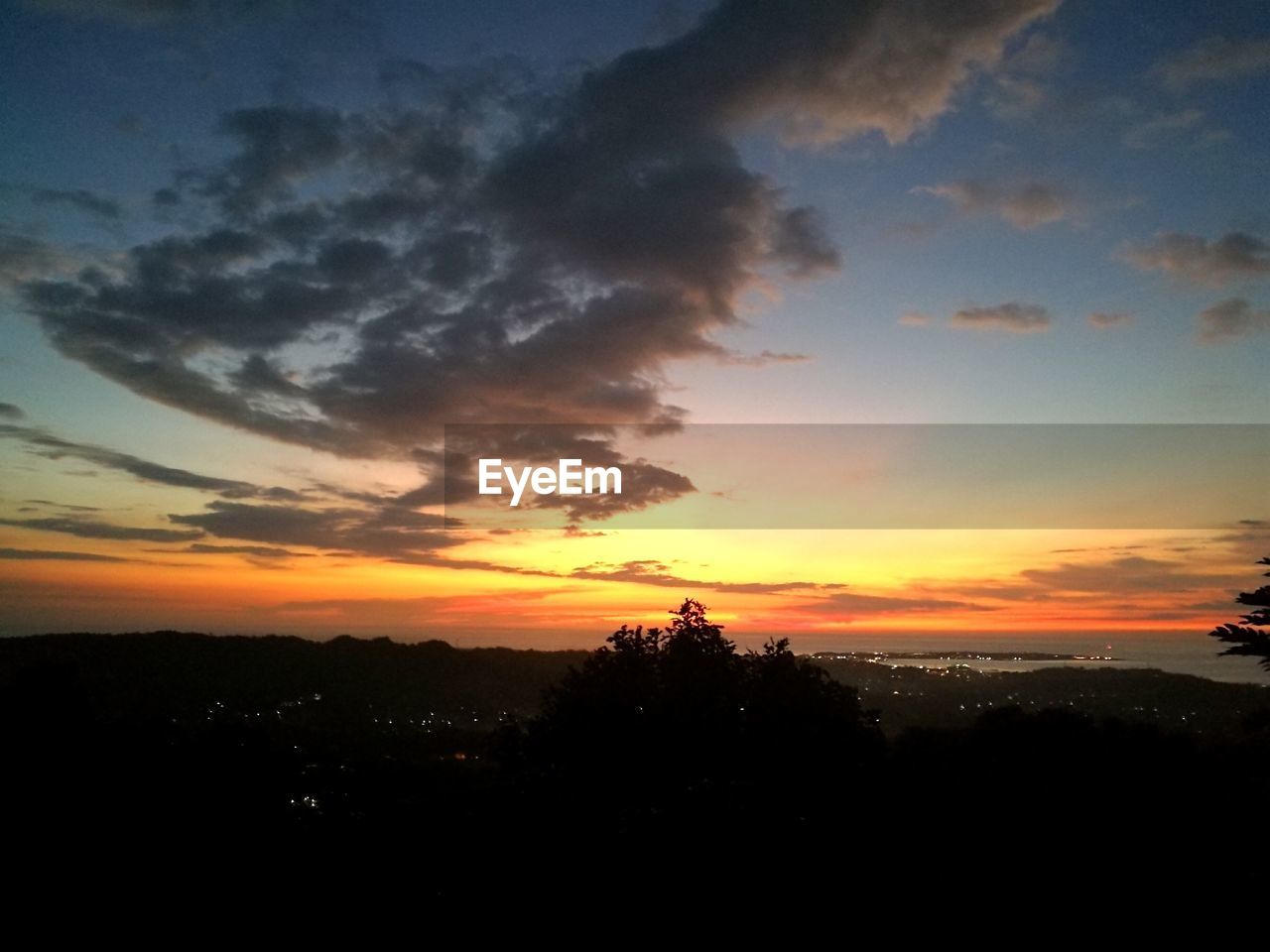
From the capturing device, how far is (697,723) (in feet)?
79.5

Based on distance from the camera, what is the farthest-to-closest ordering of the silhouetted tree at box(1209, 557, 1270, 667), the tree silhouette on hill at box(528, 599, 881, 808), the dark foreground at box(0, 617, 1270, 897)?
the tree silhouette on hill at box(528, 599, 881, 808), the dark foreground at box(0, 617, 1270, 897), the silhouetted tree at box(1209, 557, 1270, 667)

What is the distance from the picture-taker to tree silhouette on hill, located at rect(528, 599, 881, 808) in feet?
73.5

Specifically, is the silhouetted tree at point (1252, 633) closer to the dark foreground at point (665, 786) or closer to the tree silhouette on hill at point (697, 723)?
the dark foreground at point (665, 786)

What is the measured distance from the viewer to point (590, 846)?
17.1m

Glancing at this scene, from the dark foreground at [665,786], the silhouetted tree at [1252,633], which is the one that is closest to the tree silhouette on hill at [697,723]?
the dark foreground at [665,786]

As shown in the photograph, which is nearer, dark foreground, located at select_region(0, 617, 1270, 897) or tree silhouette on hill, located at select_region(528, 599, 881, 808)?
dark foreground, located at select_region(0, 617, 1270, 897)

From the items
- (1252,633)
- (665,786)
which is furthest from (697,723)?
(1252,633)

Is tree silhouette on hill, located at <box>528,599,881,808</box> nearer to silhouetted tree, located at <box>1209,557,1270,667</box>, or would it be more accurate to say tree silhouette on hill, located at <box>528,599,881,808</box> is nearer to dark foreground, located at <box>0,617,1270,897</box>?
dark foreground, located at <box>0,617,1270,897</box>

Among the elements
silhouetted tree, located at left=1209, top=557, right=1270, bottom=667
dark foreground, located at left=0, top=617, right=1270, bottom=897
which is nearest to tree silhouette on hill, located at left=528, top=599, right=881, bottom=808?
dark foreground, located at left=0, top=617, right=1270, bottom=897

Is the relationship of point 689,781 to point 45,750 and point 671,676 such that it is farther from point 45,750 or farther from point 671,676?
point 45,750

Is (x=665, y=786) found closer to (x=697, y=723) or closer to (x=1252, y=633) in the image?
(x=697, y=723)

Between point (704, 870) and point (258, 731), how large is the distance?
3225cm

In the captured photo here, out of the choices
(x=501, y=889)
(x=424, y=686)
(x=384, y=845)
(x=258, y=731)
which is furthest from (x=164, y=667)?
(x=501, y=889)

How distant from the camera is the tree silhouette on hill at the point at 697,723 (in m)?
22.4
